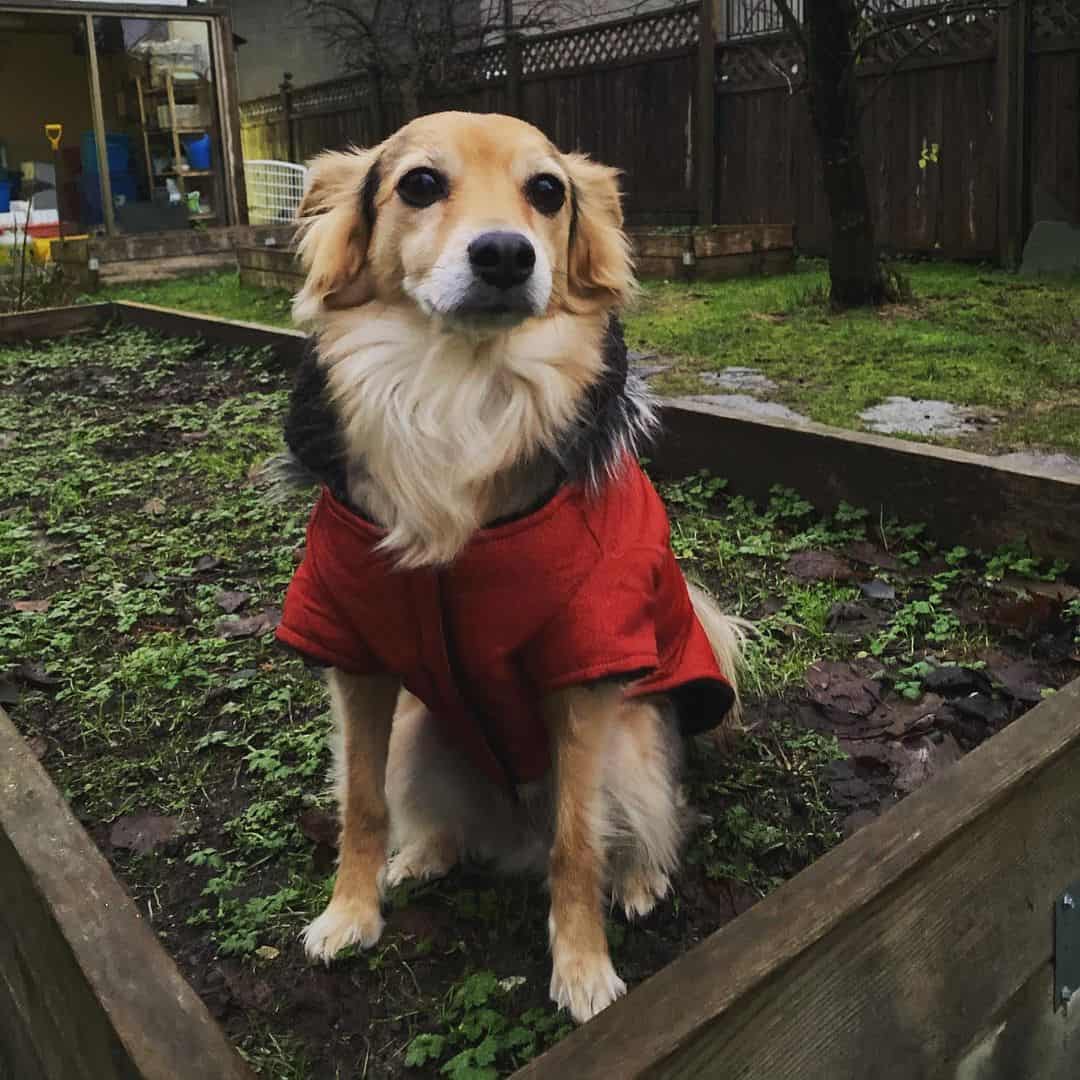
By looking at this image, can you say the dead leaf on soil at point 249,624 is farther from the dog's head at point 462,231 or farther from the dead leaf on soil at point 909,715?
the dead leaf on soil at point 909,715

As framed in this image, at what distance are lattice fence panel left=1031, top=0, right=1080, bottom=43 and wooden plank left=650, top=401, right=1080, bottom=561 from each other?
5505 millimetres

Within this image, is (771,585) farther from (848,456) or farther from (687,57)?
(687,57)

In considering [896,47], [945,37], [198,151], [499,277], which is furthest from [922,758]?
[198,151]

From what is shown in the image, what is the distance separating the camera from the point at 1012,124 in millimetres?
7789

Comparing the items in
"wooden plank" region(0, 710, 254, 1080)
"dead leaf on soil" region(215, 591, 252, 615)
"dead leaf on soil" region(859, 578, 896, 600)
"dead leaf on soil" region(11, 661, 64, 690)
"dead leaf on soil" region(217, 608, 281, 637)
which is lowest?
"dead leaf on soil" region(11, 661, 64, 690)

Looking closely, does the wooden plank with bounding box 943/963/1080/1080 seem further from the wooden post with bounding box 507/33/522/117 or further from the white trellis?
the white trellis

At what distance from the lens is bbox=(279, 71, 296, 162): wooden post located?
15859 millimetres

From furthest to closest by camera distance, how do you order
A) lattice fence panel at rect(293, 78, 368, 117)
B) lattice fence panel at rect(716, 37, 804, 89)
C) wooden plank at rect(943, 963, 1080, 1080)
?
lattice fence panel at rect(293, 78, 368, 117)
lattice fence panel at rect(716, 37, 804, 89)
wooden plank at rect(943, 963, 1080, 1080)

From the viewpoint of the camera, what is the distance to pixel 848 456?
332cm

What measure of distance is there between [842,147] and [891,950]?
19.1ft

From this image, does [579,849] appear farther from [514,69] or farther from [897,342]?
[514,69]

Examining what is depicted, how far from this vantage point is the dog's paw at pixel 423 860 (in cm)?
209

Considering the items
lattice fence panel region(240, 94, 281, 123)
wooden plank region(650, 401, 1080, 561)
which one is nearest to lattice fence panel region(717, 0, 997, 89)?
wooden plank region(650, 401, 1080, 561)

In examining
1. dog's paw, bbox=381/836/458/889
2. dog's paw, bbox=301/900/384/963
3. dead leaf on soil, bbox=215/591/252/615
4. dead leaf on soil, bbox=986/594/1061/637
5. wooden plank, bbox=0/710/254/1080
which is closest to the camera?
wooden plank, bbox=0/710/254/1080
